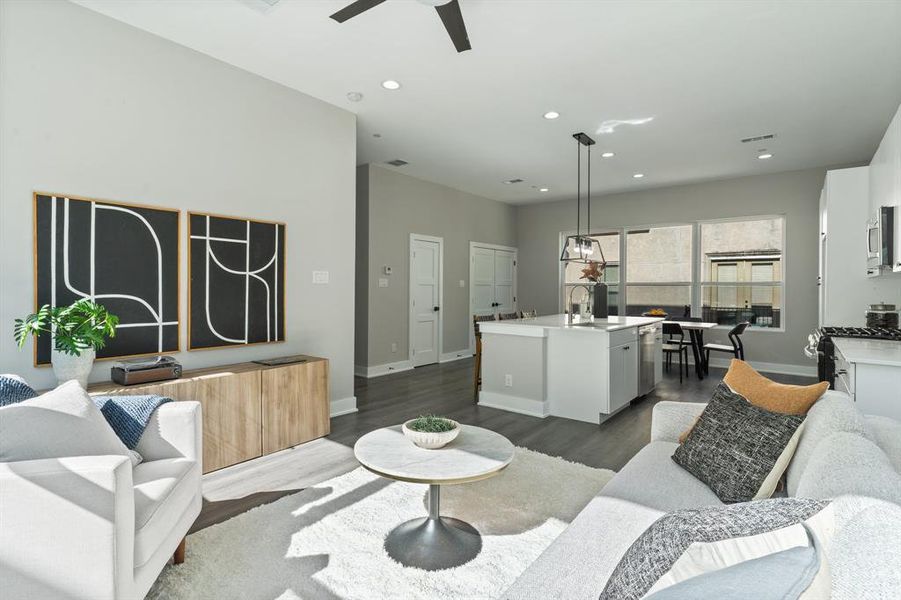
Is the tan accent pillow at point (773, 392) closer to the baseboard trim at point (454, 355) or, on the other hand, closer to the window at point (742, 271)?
the baseboard trim at point (454, 355)

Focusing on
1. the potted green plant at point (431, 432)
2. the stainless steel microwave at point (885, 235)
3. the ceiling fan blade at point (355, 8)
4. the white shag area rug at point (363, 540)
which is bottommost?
the white shag area rug at point (363, 540)

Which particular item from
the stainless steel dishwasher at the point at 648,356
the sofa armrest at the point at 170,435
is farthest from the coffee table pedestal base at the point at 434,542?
the stainless steel dishwasher at the point at 648,356

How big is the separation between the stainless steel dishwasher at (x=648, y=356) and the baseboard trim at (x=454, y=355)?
10.8ft

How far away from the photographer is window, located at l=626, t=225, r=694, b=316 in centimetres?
754

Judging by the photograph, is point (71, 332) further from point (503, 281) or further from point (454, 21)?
point (503, 281)

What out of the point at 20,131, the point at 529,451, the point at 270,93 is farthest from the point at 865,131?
the point at 20,131

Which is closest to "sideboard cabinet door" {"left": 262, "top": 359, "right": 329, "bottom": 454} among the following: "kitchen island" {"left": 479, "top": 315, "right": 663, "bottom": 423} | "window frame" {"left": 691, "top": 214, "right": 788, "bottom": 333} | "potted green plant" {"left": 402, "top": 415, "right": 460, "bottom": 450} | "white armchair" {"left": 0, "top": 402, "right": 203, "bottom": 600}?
"potted green plant" {"left": 402, "top": 415, "right": 460, "bottom": 450}

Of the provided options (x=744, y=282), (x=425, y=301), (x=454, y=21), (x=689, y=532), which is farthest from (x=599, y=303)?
(x=689, y=532)

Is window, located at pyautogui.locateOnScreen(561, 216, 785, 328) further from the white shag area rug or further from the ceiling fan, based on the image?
the ceiling fan

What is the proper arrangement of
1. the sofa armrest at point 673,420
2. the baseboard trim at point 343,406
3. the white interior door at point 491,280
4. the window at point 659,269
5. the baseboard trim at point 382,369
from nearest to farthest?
the sofa armrest at point 673,420 < the baseboard trim at point 343,406 < the baseboard trim at point 382,369 < the window at point 659,269 < the white interior door at point 491,280

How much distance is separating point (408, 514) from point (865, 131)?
601 centimetres

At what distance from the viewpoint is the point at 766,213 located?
6750 mm

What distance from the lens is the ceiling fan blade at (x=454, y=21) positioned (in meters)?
2.40

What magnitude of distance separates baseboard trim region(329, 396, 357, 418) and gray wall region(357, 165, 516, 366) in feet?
6.05
